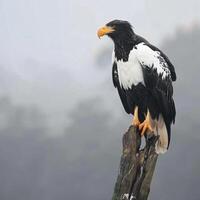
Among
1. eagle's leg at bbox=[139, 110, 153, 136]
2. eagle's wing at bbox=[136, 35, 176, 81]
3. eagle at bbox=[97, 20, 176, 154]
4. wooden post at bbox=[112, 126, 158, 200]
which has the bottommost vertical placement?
wooden post at bbox=[112, 126, 158, 200]

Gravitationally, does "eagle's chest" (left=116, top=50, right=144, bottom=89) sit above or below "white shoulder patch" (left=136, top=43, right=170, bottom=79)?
below

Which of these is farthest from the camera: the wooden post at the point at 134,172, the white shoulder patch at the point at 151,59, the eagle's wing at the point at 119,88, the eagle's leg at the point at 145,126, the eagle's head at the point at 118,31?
the eagle's wing at the point at 119,88

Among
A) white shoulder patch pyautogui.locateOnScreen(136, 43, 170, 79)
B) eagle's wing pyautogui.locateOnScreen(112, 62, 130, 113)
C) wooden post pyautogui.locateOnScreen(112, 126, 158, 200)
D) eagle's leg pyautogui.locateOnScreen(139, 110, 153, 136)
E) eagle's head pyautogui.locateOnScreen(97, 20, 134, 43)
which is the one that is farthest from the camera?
eagle's wing pyautogui.locateOnScreen(112, 62, 130, 113)

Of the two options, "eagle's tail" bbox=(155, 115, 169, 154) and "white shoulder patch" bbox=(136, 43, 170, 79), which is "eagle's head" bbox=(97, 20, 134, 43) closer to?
"white shoulder patch" bbox=(136, 43, 170, 79)

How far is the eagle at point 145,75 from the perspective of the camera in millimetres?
5469

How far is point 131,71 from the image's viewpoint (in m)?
5.52

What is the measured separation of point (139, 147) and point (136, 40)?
5.35 ft

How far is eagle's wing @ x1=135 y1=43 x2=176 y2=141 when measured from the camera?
543cm

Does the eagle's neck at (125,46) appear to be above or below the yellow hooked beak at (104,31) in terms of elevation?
below

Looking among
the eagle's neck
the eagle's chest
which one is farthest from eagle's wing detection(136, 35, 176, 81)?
the eagle's chest

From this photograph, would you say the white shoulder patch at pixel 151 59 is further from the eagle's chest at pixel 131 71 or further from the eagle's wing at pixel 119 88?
the eagle's wing at pixel 119 88

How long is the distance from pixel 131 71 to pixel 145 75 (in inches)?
7.8

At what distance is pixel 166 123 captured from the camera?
18.4ft

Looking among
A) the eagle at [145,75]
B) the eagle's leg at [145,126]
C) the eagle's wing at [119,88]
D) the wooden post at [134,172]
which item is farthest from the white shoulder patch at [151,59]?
the wooden post at [134,172]
